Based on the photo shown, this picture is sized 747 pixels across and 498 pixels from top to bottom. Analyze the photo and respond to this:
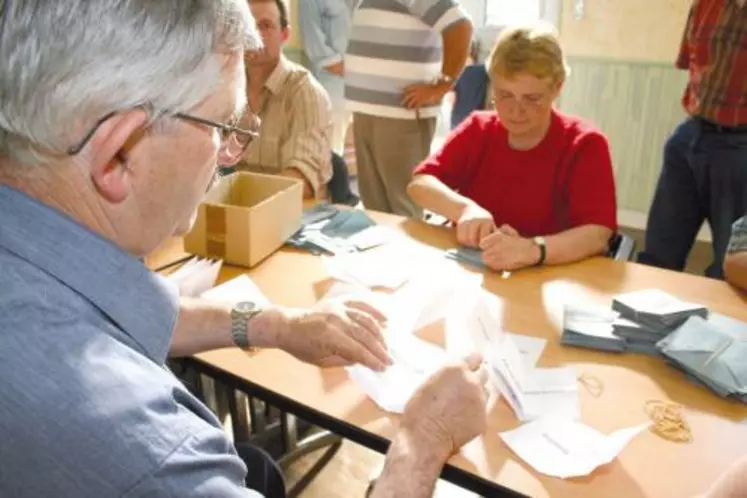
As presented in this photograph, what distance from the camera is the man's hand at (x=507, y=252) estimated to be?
1786 millimetres

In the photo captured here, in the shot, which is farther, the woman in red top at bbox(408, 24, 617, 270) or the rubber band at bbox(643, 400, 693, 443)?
the woman in red top at bbox(408, 24, 617, 270)

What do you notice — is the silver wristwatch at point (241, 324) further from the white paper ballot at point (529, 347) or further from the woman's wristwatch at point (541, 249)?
the woman's wristwatch at point (541, 249)

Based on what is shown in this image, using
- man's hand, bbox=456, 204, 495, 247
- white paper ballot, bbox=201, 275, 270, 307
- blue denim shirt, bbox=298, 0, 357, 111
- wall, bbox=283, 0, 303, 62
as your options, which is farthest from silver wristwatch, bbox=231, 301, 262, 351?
wall, bbox=283, 0, 303, 62

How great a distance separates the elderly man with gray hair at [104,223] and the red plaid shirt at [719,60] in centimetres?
236

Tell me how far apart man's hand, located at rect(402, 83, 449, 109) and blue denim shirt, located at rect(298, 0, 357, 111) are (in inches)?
70.8

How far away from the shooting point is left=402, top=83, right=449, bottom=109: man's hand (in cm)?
311

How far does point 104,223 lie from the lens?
0.78 metres

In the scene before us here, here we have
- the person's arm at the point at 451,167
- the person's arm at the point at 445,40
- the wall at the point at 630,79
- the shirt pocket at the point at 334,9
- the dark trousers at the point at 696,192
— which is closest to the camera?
the person's arm at the point at 451,167

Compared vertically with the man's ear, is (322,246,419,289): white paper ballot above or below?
below

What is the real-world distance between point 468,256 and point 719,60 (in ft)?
5.04

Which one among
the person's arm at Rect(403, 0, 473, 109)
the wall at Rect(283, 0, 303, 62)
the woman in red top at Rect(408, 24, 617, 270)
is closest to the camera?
the woman in red top at Rect(408, 24, 617, 270)

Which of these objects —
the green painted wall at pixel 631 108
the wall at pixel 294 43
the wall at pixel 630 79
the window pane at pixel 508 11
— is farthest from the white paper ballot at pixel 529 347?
the wall at pixel 294 43

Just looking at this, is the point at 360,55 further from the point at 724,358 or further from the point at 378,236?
the point at 724,358

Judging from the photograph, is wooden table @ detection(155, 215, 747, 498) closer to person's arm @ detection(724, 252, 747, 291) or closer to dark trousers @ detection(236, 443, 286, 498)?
person's arm @ detection(724, 252, 747, 291)
